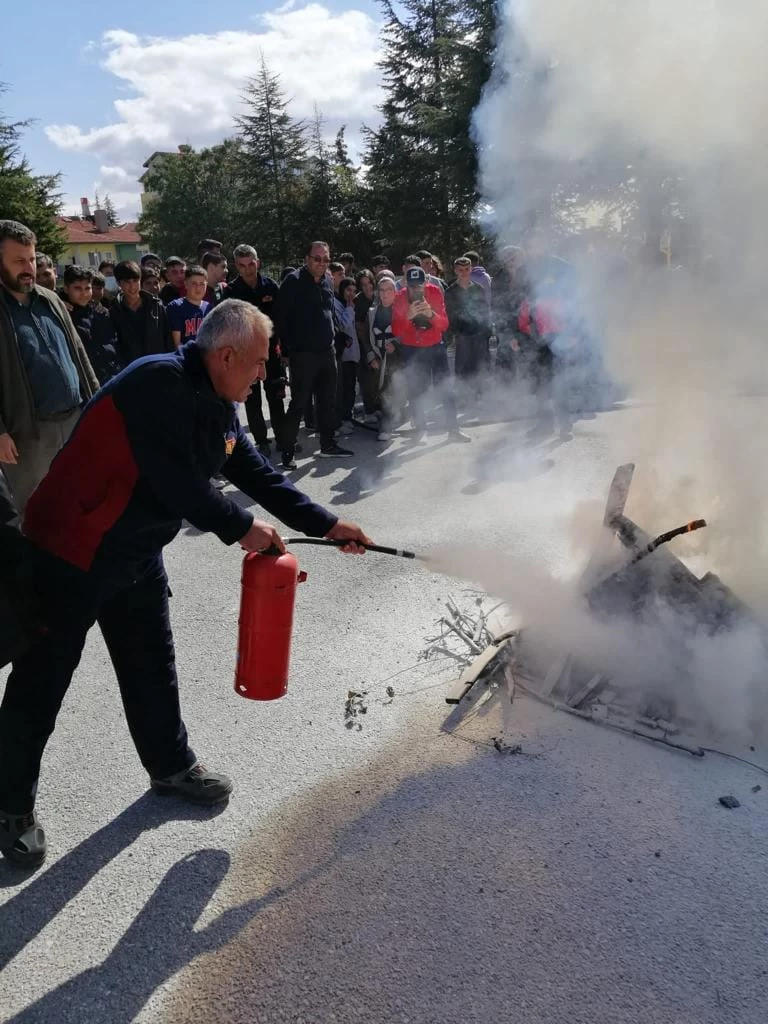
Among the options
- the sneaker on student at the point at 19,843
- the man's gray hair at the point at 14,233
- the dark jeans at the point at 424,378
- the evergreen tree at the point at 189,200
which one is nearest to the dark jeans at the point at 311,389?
the dark jeans at the point at 424,378

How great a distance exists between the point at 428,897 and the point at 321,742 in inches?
37.7

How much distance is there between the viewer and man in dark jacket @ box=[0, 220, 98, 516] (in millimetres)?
3877

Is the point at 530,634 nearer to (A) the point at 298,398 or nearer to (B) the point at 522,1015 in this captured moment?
(B) the point at 522,1015

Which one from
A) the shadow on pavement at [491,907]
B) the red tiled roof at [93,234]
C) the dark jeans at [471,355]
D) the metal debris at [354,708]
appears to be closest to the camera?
the shadow on pavement at [491,907]

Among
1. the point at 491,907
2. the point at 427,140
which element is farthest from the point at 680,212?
the point at 427,140

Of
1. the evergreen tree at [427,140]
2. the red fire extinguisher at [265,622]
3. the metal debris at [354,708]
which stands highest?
the evergreen tree at [427,140]

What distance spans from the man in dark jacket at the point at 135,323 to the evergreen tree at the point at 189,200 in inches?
1587

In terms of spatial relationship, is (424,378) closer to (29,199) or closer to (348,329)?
(348,329)

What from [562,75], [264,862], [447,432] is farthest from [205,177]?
[264,862]

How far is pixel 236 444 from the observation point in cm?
277

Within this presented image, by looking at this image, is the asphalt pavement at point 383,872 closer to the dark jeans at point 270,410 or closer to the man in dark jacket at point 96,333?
the man in dark jacket at point 96,333

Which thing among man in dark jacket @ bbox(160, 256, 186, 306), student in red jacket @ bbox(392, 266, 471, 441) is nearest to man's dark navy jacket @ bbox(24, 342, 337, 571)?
student in red jacket @ bbox(392, 266, 471, 441)

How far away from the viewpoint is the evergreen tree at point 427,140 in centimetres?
938

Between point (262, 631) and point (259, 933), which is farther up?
point (262, 631)
